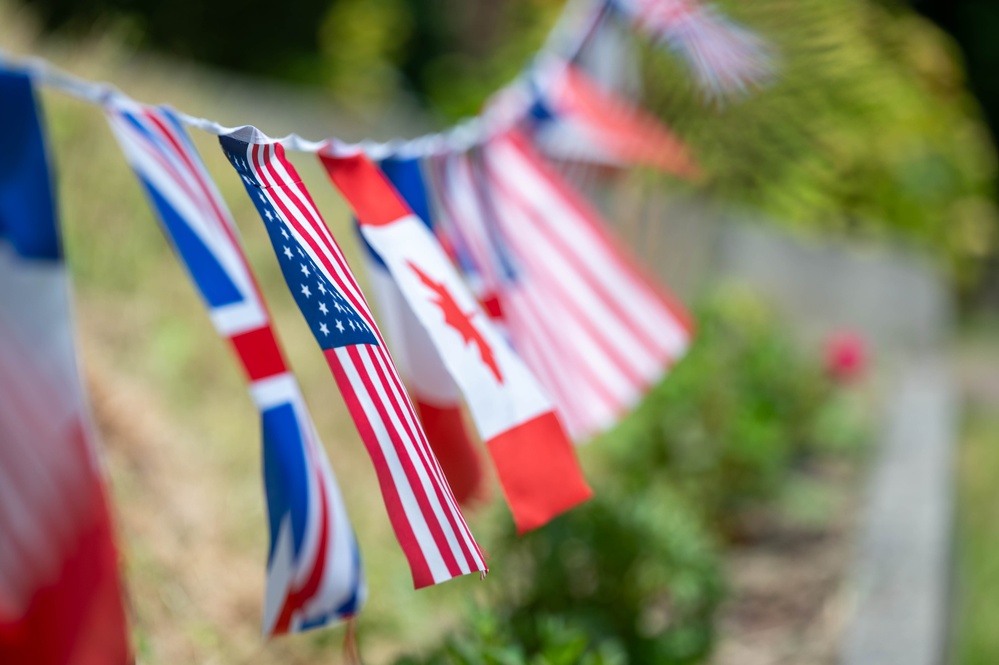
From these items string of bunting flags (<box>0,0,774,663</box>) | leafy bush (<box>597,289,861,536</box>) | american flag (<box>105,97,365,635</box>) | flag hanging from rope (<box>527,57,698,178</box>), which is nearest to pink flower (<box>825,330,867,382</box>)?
leafy bush (<box>597,289,861,536</box>)

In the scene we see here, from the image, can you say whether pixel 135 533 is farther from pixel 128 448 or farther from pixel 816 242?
pixel 816 242

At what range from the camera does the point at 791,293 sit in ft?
22.3

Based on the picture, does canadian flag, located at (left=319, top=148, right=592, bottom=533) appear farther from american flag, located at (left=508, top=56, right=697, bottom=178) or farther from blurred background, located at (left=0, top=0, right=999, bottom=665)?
american flag, located at (left=508, top=56, right=697, bottom=178)

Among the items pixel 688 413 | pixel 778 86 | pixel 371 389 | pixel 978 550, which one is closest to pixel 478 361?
pixel 371 389

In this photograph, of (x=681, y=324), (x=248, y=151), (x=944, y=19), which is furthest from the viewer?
(x=944, y=19)

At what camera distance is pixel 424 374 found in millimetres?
1950

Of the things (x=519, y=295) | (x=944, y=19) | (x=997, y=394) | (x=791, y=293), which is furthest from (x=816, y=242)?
(x=944, y=19)

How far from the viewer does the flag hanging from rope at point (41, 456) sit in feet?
5.12

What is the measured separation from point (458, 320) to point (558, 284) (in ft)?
3.44

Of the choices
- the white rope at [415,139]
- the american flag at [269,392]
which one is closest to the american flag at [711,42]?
the white rope at [415,139]

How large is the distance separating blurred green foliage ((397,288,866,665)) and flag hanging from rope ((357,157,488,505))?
0.26m

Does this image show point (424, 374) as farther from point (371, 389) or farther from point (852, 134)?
point (852, 134)

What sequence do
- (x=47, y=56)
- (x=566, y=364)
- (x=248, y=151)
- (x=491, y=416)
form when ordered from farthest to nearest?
(x=47, y=56), (x=566, y=364), (x=491, y=416), (x=248, y=151)

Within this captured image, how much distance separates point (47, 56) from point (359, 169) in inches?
144
